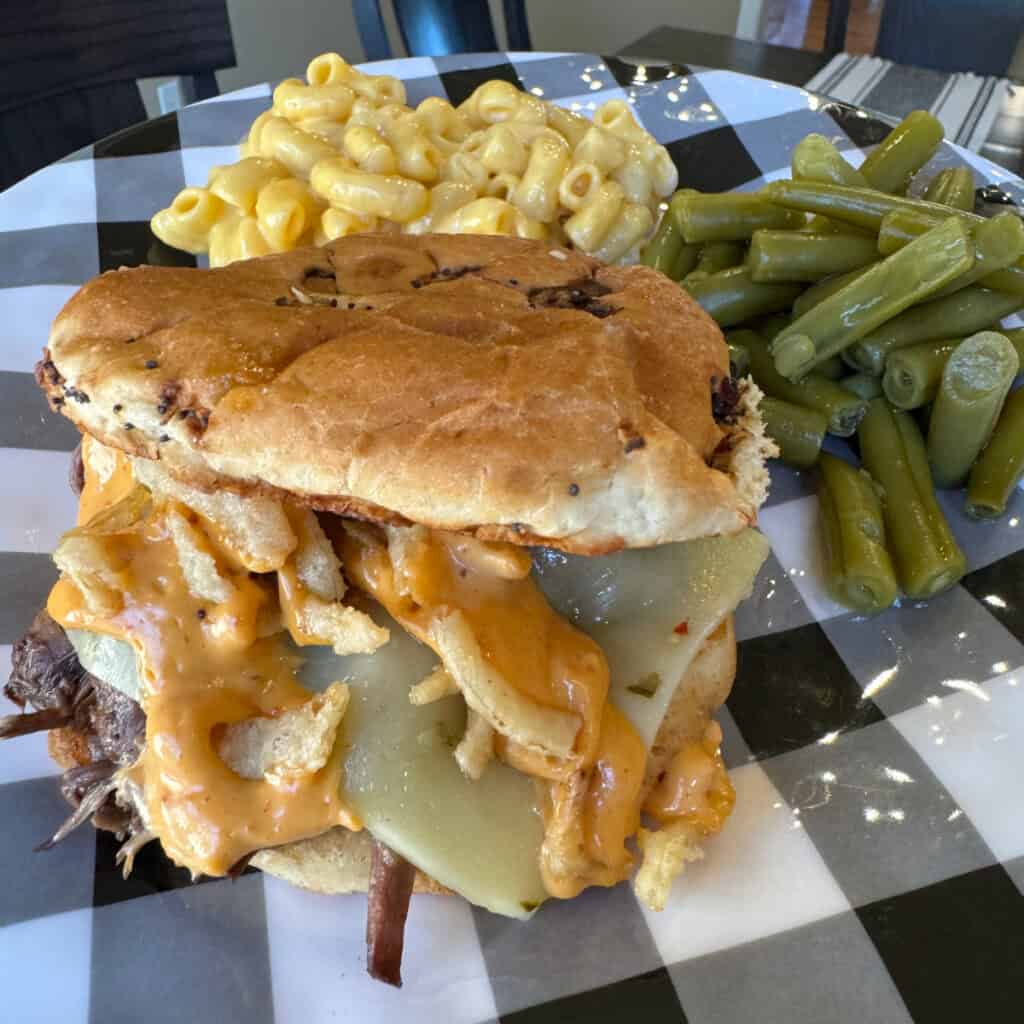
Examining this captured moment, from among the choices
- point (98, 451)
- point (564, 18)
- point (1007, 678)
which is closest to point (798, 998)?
point (1007, 678)

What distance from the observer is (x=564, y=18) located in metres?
Result: 6.68

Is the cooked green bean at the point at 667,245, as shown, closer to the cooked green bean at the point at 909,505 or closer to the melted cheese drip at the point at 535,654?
the cooked green bean at the point at 909,505

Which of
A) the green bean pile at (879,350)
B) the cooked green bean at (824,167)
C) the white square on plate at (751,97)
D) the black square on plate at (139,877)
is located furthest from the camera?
the white square on plate at (751,97)

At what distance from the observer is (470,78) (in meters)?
3.77

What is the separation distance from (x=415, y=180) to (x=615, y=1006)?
2338mm

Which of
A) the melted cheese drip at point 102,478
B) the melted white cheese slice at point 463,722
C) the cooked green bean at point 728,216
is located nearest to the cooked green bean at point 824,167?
the cooked green bean at point 728,216

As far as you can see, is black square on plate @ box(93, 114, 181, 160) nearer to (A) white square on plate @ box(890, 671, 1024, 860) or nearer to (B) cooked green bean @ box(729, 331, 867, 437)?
(B) cooked green bean @ box(729, 331, 867, 437)

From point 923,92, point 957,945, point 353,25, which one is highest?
point 353,25

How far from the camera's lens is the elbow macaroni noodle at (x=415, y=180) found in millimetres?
2812

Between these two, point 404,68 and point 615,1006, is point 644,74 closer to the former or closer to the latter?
point 404,68

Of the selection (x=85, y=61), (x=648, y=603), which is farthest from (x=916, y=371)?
(x=85, y=61)

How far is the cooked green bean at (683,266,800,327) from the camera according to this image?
101 inches

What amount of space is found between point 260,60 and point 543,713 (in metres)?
5.72

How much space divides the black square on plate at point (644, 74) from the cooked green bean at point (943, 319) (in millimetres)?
1822
